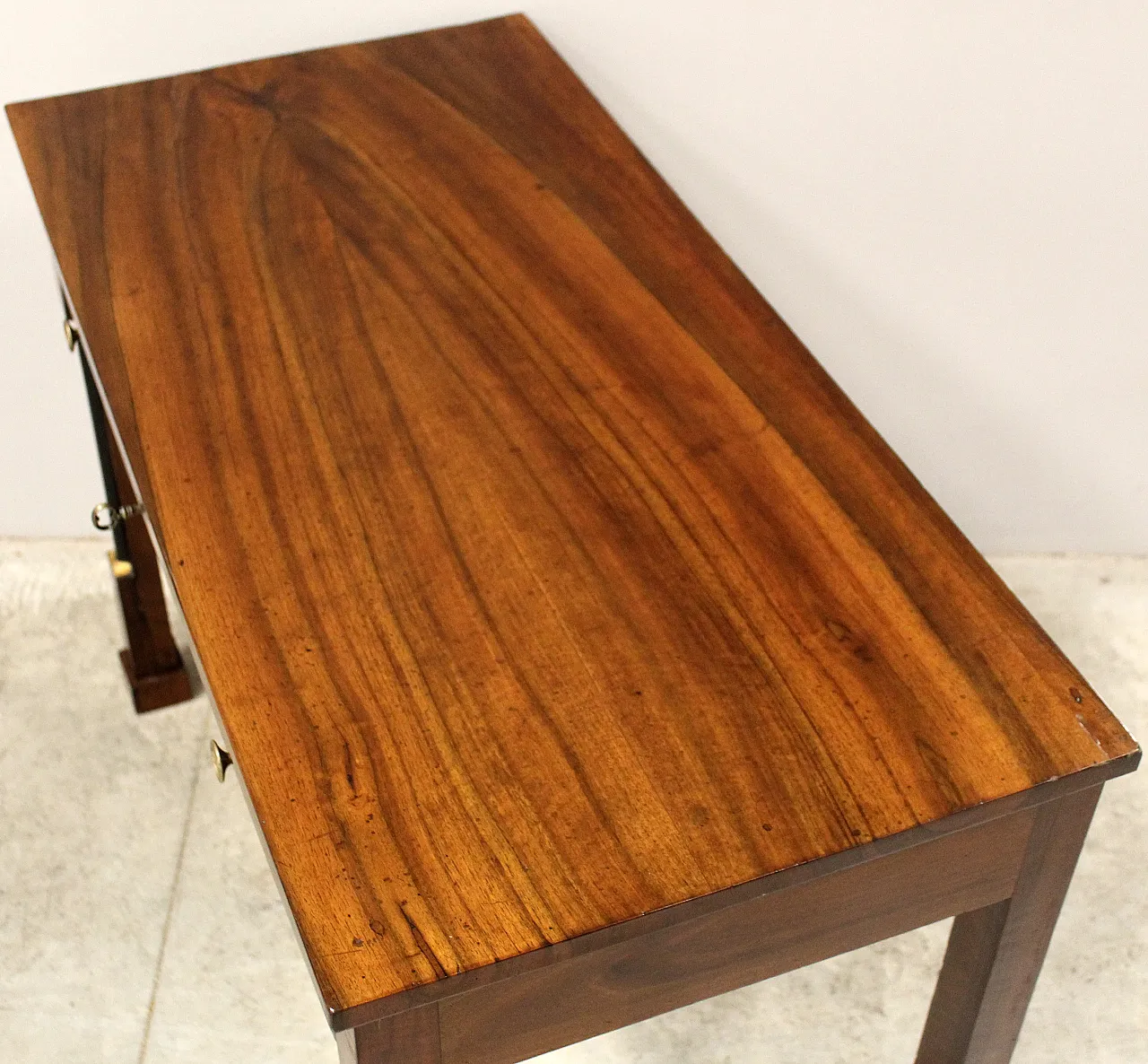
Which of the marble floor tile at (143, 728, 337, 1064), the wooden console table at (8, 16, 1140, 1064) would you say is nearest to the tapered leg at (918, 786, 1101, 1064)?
the wooden console table at (8, 16, 1140, 1064)

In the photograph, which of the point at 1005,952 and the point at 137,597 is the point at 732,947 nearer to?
the point at 1005,952

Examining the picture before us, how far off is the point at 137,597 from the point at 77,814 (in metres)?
0.25

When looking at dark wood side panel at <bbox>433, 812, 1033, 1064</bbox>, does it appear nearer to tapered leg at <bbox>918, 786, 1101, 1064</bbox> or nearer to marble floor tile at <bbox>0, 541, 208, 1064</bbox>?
tapered leg at <bbox>918, 786, 1101, 1064</bbox>

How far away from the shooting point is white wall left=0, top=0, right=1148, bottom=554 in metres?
1.46

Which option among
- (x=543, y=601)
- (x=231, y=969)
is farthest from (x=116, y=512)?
(x=543, y=601)

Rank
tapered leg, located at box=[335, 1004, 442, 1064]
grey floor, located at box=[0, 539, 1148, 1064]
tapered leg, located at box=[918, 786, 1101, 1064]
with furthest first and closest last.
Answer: grey floor, located at box=[0, 539, 1148, 1064] → tapered leg, located at box=[918, 786, 1101, 1064] → tapered leg, located at box=[335, 1004, 442, 1064]

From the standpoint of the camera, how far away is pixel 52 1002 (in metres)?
1.48

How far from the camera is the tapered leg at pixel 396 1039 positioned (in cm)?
77

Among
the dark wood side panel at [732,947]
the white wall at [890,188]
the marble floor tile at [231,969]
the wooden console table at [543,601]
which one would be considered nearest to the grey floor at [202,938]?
the marble floor tile at [231,969]

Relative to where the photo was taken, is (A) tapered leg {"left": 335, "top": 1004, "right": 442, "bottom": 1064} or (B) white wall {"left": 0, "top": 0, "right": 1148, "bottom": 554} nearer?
(A) tapered leg {"left": 335, "top": 1004, "right": 442, "bottom": 1064}

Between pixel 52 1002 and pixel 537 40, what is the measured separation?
3.45 ft

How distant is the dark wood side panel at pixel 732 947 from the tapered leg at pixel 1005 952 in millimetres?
21

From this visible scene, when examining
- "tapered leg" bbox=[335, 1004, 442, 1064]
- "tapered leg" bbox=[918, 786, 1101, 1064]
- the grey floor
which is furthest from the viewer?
the grey floor

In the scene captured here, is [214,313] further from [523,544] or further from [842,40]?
[842,40]
